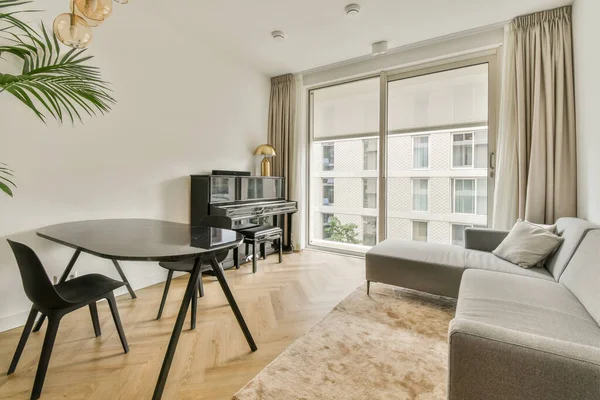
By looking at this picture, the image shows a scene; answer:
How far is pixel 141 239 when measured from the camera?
1.65 m

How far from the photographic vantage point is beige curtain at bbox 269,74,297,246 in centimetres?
428

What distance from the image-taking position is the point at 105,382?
4.90 ft

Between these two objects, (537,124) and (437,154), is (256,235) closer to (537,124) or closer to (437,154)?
(437,154)

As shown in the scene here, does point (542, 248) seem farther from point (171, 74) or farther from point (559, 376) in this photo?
point (171, 74)

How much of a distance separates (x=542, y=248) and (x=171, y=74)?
3.80m

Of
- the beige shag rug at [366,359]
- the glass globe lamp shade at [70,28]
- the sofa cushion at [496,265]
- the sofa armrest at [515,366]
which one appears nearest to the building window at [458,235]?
the sofa cushion at [496,265]

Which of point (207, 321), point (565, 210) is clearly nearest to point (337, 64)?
point (565, 210)

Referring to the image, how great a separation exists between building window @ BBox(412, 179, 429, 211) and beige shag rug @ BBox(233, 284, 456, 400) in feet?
5.26

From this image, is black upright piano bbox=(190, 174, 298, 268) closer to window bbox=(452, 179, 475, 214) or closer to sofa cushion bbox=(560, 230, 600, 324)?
window bbox=(452, 179, 475, 214)

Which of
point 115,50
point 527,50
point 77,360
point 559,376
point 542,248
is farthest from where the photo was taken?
point 527,50

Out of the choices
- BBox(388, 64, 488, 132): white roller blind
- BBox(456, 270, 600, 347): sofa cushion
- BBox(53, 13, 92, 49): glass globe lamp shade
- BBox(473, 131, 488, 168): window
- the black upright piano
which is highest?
BBox(388, 64, 488, 132): white roller blind

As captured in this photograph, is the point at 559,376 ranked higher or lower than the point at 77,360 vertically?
higher

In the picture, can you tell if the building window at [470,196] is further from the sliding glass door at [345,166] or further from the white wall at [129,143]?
the white wall at [129,143]

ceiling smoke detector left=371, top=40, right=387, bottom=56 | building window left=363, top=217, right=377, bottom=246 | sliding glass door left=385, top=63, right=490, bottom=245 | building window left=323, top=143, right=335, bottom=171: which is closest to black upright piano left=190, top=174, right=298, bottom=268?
building window left=323, top=143, right=335, bottom=171
